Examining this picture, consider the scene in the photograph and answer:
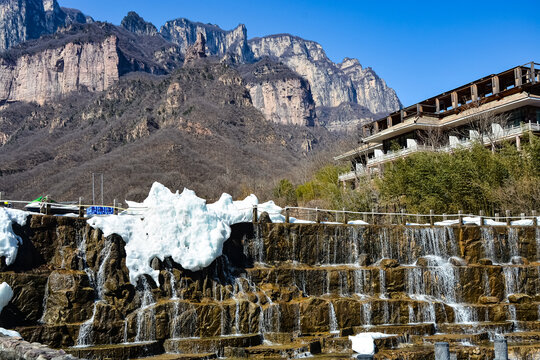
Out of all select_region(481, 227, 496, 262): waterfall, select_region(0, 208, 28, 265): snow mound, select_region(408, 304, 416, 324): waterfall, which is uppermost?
select_region(0, 208, 28, 265): snow mound

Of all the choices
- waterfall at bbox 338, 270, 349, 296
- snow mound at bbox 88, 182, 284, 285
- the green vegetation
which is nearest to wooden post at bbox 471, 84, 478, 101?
Result: the green vegetation

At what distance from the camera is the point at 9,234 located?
1952 cm

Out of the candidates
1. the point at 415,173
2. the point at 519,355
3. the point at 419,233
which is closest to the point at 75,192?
the point at 415,173

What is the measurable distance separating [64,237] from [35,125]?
5891 inches

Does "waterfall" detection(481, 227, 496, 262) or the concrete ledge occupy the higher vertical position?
"waterfall" detection(481, 227, 496, 262)

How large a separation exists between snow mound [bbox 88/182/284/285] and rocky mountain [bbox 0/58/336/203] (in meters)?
45.8

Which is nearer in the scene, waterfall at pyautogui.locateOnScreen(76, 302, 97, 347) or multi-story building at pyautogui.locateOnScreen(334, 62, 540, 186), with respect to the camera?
waterfall at pyautogui.locateOnScreen(76, 302, 97, 347)

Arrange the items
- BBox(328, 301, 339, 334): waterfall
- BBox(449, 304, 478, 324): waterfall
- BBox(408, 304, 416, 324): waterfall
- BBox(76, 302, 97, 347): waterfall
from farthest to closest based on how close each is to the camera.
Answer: BBox(449, 304, 478, 324): waterfall, BBox(408, 304, 416, 324): waterfall, BBox(328, 301, 339, 334): waterfall, BBox(76, 302, 97, 347): waterfall

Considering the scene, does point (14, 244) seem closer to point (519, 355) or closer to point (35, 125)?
point (519, 355)

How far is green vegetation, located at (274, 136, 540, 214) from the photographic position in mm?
31797

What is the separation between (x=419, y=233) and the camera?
2764 centimetres

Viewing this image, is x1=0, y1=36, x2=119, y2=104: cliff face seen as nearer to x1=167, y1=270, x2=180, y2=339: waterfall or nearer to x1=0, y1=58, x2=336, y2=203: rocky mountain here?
x1=0, y1=58, x2=336, y2=203: rocky mountain

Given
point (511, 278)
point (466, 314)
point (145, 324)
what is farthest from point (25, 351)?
point (511, 278)

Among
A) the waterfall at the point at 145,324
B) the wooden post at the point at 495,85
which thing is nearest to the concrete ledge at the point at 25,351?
the waterfall at the point at 145,324
